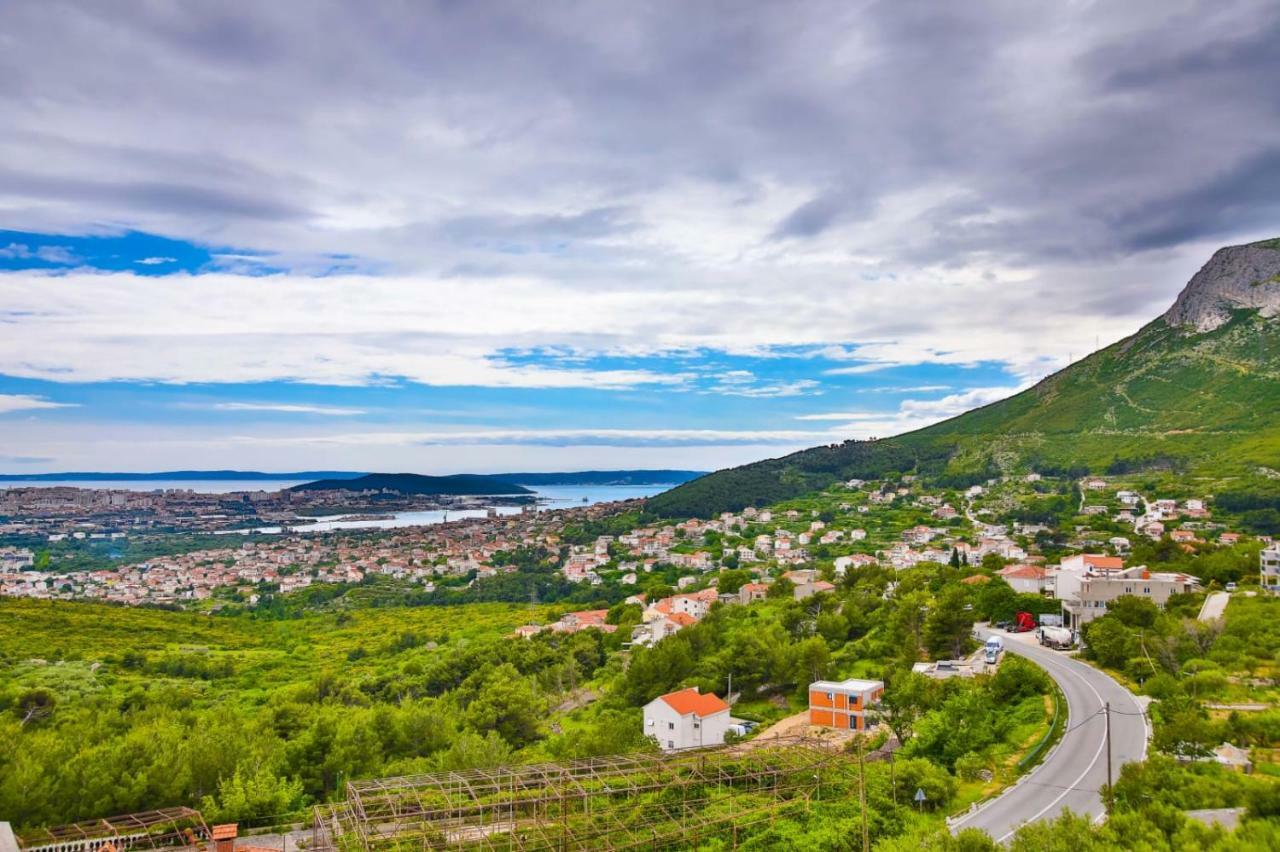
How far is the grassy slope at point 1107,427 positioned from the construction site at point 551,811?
227 ft

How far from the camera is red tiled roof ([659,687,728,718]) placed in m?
24.4

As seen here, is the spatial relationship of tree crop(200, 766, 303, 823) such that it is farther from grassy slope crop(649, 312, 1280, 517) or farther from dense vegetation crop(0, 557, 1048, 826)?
grassy slope crop(649, 312, 1280, 517)

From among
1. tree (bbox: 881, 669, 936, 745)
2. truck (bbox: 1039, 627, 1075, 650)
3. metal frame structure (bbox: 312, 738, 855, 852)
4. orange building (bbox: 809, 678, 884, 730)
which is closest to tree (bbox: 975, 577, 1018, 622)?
truck (bbox: 1039, 627, 1075, 650)

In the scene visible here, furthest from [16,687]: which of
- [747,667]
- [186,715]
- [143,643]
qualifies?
[747,667]

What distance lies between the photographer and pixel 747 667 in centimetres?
3047

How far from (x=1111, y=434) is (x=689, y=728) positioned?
3465 inches

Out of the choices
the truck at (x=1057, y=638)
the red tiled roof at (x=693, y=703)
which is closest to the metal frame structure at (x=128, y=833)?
the red tiled roof at (x=693, y=703)

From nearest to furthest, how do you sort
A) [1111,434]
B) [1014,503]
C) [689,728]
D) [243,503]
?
[689,728], [1014,503], [1111,434], [243,503]

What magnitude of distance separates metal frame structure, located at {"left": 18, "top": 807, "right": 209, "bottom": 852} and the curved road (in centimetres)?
1449

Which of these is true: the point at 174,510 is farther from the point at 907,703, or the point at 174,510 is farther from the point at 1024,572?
the point at 907,703

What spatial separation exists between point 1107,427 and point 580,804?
98.8m

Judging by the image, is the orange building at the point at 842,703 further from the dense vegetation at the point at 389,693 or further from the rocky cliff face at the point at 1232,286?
the rocky cliff face at the point at 1232,286

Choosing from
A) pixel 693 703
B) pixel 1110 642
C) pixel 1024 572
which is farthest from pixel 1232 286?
pixel 693 703

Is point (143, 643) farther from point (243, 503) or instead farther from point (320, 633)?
point (243, 503)
